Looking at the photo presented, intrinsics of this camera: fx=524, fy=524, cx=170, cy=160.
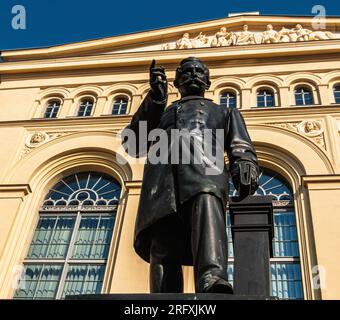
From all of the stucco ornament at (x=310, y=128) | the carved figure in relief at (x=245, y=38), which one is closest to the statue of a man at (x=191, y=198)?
the stucco ornament at (x=310, y=128)

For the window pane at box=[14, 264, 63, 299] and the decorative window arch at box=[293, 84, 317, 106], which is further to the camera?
the decorative window arch at box=[293, 84, 317, 106]

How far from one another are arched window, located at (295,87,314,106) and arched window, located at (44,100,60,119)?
699 centimetres

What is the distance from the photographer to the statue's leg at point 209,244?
328 centimetres

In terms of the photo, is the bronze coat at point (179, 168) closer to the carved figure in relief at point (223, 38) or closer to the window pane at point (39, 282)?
the window pane at point (39, 282)

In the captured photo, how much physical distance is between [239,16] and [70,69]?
19.3 feet

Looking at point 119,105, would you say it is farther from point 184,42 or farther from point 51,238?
point 51,238

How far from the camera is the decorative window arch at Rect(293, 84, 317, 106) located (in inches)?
569

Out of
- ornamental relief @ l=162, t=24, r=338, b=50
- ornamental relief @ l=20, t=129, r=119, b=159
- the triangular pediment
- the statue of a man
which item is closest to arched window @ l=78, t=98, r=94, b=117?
ornamental relief @ l=20, t=129, r=119, b=159

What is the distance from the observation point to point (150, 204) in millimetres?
3887

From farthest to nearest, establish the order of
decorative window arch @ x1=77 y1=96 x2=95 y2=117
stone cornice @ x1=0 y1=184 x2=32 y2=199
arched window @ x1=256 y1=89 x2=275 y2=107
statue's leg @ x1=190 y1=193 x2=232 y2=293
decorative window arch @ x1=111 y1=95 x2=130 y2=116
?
decorative window arch @ x1=77 y1=96 x2=95 y2=117 → decorative window arch @ x1=111 y1=95 x2=130 y2=116 → arched window @ x1=256 y1=89 x2=275 y2=107 → stone cornice @ x1=0 y1=184 x2=32 y2=199 → statue's leg @ x1=190 y1=193 x2=232 y2=293

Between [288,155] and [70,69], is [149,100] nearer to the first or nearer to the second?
[288,155]

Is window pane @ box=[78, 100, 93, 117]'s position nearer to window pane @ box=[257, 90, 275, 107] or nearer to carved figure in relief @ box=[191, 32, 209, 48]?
carved figure in relief @ box=[191, 32, 209, 48]

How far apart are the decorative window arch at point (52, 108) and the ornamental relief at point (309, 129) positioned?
639cm

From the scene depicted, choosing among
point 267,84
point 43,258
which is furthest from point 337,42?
point 43,258
